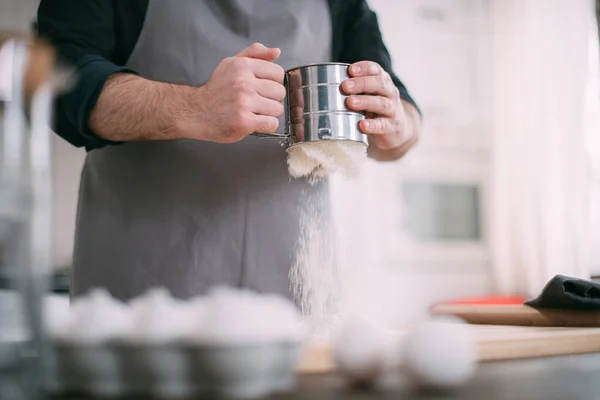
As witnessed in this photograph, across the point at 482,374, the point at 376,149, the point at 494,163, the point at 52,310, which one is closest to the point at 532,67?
the point at 494,163

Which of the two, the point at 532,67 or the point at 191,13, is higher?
the point at 532,67

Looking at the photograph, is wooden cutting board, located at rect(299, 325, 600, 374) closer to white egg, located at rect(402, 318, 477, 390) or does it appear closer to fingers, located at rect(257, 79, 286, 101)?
white egg, located at rect(402, 318, 477, 390)

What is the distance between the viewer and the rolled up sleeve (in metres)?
0.91

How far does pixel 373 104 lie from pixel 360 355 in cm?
42

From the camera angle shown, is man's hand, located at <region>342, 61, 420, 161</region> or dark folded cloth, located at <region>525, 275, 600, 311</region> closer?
man's hand, located at <region>342, 61, 420, 161</region>

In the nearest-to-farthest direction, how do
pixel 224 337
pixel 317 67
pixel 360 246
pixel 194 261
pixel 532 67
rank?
pixel 224 337, pixel 317 67, pixel 194 261, pixel 360 246, pixel 532 67

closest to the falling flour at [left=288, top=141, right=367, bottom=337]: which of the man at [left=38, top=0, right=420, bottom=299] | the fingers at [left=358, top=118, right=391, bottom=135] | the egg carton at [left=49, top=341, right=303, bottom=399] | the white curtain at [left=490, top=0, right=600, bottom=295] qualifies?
the man at [left=38, top=0, right=420, bottom=299]

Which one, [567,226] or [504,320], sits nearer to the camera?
[504,320]

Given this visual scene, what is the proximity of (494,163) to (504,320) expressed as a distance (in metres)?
2.33

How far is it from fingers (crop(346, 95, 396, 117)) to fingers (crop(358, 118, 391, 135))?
11 mm

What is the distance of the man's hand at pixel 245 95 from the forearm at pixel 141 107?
44 millimetres

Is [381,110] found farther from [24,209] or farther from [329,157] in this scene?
[24,209]

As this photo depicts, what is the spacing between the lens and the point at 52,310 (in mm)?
511

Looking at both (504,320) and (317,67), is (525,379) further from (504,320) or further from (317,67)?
(504,320)
